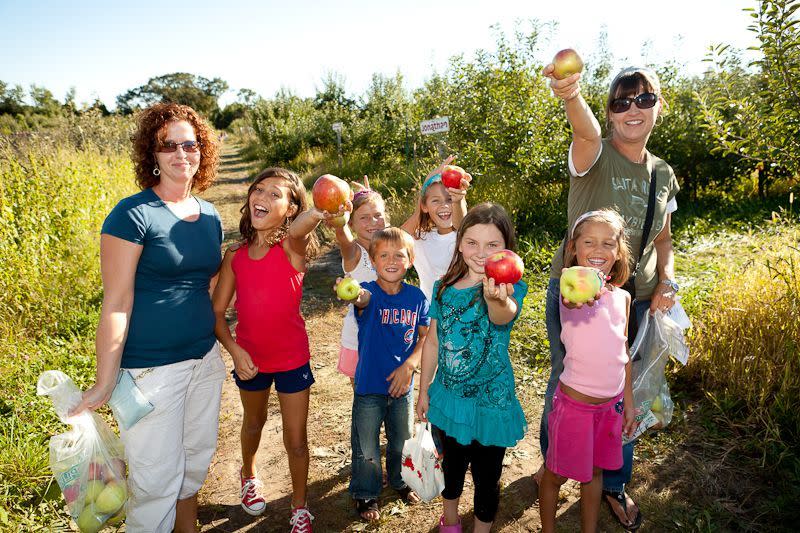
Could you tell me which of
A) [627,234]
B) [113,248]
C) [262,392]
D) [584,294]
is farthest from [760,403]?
[113,248]

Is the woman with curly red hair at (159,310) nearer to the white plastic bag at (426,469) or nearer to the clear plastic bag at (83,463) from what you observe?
the clear plastic bag at (83,463)

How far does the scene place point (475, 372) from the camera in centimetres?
215

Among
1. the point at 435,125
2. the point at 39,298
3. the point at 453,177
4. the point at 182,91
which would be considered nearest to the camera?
the point at 453,177

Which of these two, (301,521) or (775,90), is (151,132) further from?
(775,90)

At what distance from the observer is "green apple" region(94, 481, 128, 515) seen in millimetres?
2041

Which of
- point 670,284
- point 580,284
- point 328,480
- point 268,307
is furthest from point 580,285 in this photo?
point 328,480

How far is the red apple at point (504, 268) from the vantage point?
1.79 m

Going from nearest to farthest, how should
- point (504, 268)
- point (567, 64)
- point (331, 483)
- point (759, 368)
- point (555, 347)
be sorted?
1. point (504, 268)
2. point (567, 64)
3. point (555, 347)
4. point (331, 483)
5. point (759, 368)

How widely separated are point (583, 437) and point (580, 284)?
745 mm

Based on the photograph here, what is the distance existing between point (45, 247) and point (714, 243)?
28.4 feet

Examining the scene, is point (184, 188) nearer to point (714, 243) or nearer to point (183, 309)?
point (183, 309)

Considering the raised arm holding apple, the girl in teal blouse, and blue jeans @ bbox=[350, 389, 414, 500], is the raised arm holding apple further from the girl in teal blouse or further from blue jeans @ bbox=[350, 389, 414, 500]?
blue jeans @ bbox=[350, 389, 414, 500]

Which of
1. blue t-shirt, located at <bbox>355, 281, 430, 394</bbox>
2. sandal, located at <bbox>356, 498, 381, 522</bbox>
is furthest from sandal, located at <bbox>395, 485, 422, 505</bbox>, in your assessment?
blue t-shirt, located at <bbox>355, 281, 430, 394</bbox>

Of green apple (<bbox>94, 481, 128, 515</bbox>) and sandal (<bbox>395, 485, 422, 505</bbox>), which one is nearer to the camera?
green apple (<bbox>94, 481, 128, 515</bbox>)
